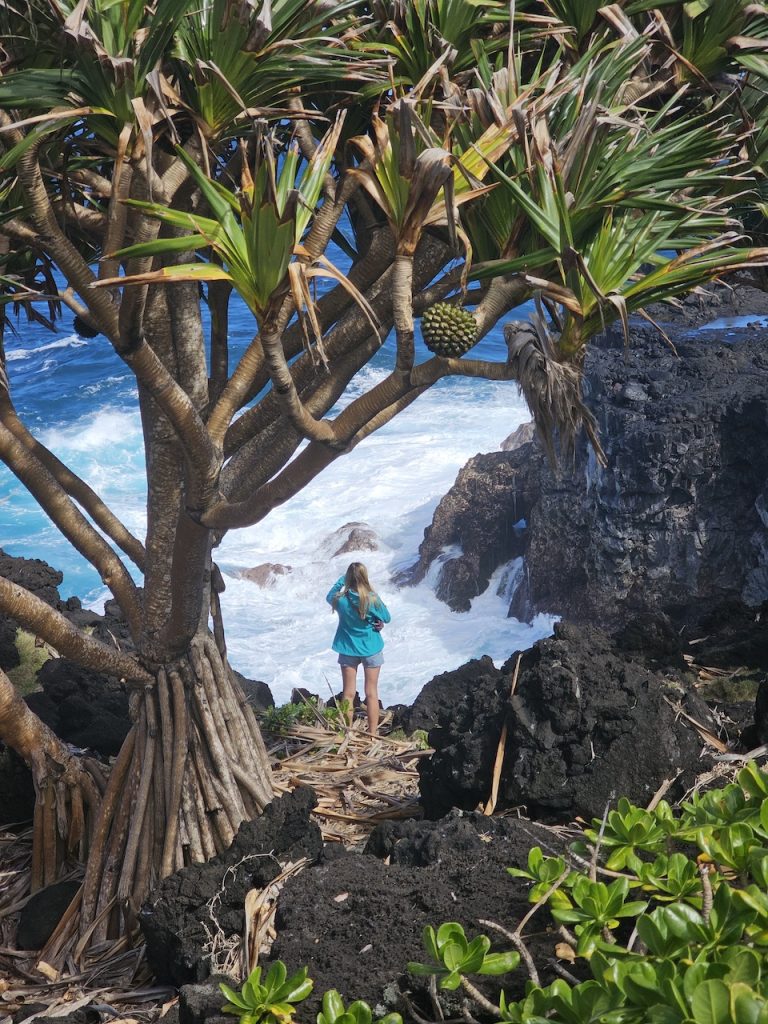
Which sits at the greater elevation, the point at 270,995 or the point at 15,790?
the point at 270,995

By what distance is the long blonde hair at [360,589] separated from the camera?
6.96m

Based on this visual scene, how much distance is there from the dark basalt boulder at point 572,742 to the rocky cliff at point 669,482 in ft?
27.5

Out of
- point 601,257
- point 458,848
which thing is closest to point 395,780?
point 458,848

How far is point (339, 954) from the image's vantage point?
2834 millimetres

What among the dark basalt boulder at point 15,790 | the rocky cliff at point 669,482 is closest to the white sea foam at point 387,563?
the rocky cliff at point 669,482

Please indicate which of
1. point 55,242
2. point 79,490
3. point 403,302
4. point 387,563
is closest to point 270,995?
point 403,302

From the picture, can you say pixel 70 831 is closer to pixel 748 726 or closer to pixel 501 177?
pixel 748 726

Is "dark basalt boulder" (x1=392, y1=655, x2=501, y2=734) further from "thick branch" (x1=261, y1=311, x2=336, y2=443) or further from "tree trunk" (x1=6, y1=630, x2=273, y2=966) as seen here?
"thick branch" (x1=261, y1=311, x2=336, y2=443)

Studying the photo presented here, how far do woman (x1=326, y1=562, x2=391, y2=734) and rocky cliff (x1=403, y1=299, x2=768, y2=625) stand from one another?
19.3 feet

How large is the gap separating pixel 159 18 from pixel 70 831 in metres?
3.11

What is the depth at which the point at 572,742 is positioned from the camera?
383 cm

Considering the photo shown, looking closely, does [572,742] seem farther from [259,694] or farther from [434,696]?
[259,694]

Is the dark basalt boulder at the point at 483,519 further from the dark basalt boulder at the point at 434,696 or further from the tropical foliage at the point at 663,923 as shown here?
the tropical foliage at the point at 663,923

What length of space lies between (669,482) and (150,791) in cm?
998
